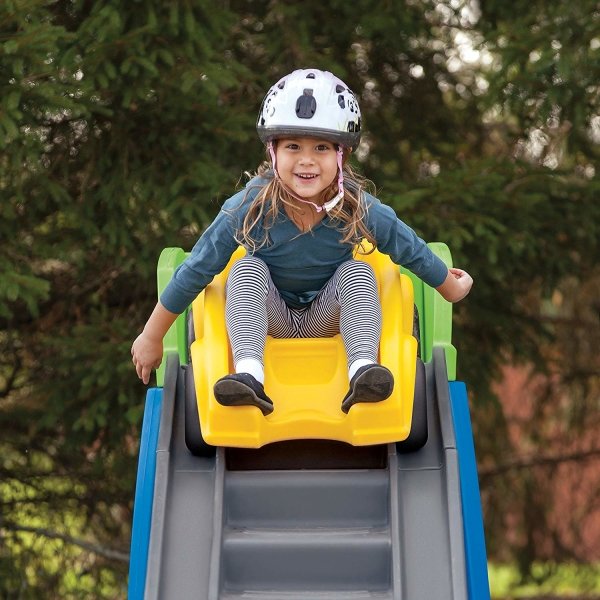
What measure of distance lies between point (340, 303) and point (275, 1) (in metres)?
2.68

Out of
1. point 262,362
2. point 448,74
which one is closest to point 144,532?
point 262,362

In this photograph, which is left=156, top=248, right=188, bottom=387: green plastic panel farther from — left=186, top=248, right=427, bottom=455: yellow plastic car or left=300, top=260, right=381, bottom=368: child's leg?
left=300, top=260, right=381, bottom=368: child's leg

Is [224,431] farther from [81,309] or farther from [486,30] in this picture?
[486,30]

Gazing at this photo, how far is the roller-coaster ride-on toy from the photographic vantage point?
121 inches

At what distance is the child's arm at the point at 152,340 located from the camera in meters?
3.52

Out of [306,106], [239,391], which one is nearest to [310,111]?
[306,106]

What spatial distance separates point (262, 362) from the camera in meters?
3.30

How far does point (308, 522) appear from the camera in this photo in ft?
10.6

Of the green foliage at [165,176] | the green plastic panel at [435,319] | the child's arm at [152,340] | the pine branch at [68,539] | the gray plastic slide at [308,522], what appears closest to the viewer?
the gray plastic slide at [308,522]

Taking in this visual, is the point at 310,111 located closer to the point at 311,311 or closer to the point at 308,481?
the point at 311,311

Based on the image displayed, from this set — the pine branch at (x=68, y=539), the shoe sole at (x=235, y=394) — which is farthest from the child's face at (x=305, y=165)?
the pine branch at (x=68, y=539)

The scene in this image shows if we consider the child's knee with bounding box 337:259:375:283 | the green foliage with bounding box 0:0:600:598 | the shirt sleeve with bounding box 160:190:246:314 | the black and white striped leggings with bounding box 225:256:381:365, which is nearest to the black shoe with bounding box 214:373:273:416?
the black and white striped leggings with bounding box 225:256:381:365

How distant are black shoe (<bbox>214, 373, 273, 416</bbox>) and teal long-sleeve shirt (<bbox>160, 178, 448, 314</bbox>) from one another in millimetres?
384

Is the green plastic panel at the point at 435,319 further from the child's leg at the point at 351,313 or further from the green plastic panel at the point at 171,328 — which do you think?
the green plastic panel at the point at 171,328
